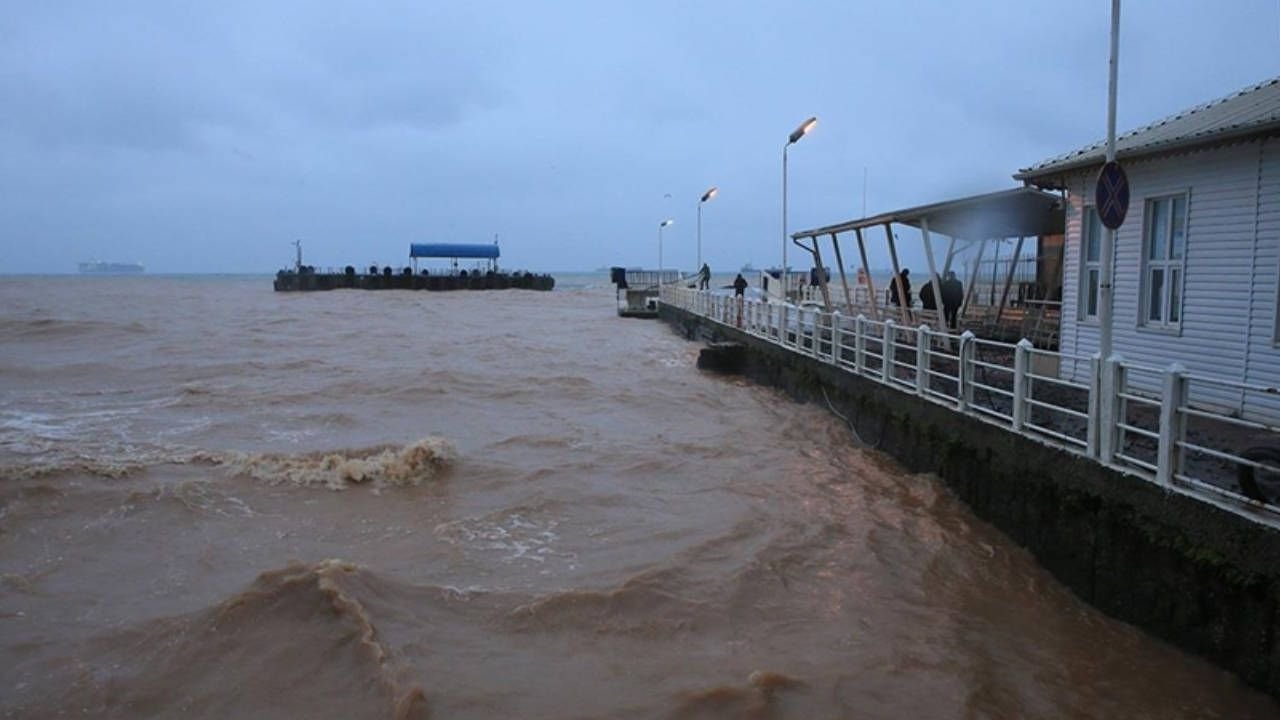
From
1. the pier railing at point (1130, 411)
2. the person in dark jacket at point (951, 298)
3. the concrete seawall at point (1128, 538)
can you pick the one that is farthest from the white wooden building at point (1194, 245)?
the person in dark jacket at point (951, 298)

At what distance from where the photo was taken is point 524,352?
27.0 metres

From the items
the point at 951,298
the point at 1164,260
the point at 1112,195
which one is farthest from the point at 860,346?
the point at 951,298

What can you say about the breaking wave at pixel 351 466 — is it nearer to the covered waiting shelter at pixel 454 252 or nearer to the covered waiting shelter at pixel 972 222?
the covered waiting shelter at pixel 972 222

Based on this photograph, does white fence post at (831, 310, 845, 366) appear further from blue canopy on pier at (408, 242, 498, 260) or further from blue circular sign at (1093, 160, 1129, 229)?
blue canopy on pier at (408, 242, 498, 260)

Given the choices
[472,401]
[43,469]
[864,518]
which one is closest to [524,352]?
[472,401]

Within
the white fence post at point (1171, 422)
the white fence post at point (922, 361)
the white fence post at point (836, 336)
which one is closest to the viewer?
the white fence post at point (1171, 422)

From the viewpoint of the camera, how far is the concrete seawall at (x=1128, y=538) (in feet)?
17.6

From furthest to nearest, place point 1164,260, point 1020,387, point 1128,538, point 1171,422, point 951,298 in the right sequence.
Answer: point 951,298
point 1164,260
point 1020,387
point 1128,538
point 1171,422

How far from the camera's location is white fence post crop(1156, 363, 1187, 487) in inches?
238

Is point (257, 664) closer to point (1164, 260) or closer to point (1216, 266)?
point (1216, 266)

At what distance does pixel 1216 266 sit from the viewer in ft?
32.0

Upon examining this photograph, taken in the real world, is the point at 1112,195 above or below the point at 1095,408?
above

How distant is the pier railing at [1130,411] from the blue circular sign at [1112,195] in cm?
123

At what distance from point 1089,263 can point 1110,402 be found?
18.1ft
